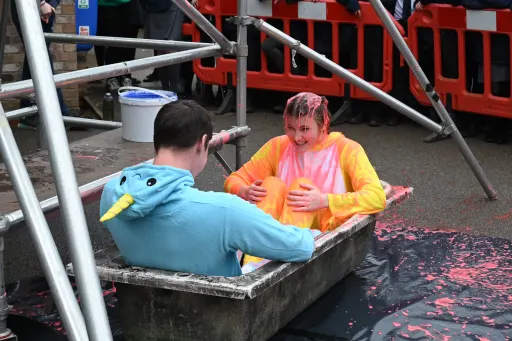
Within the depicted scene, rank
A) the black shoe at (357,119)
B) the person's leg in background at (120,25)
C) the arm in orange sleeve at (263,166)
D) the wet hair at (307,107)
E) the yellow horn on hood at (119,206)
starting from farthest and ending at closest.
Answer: the person's leg in background at (120,25)
the black shoe at (357,119)
the arm in orange sleeve at (263,166)
the wet hair at (307,107)
the yellow horn on hood at (119,206)

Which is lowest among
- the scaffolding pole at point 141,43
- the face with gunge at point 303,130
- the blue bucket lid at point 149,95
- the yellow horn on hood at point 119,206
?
the yellow horn on hood at point 119,206

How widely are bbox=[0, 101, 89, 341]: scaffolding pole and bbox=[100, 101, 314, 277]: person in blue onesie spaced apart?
0.56 metres

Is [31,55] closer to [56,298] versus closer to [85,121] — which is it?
[56,298]

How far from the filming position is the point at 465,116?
8.00m

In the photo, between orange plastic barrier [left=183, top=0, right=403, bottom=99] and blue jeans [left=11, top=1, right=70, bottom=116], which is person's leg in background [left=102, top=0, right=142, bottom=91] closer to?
orange plastic barrier [left=183, top=0, right=403, bottom=99]

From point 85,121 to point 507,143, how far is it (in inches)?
130

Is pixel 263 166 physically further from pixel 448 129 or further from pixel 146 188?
pixel 448 129

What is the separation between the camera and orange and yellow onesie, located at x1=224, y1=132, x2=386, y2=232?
4320mm

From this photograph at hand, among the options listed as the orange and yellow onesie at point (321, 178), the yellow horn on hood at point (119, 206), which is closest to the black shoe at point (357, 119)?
the orange and yellow onesie at point (321, 178)

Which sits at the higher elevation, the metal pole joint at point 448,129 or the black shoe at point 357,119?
the metal pole joint at point 448,129

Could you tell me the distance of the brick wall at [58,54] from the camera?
26.7 ft

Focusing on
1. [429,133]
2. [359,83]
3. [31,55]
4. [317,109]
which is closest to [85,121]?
[359,83]

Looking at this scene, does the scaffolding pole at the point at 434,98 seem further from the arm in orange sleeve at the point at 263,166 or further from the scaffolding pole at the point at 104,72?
the arm in orange sleeve at the point at 263,166

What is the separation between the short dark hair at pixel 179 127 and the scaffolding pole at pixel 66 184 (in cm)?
70
